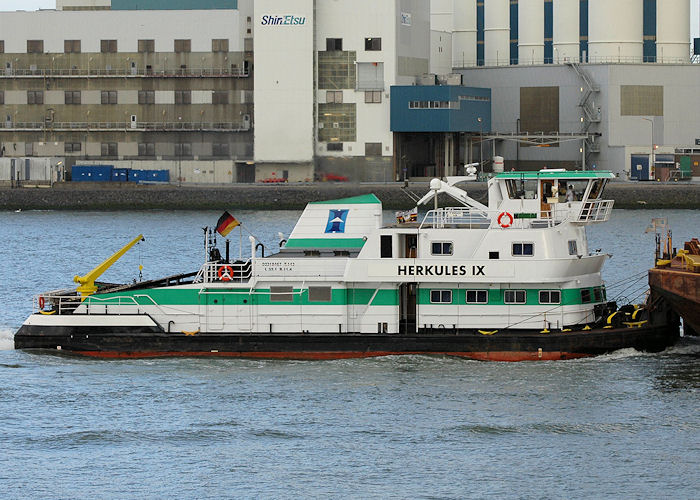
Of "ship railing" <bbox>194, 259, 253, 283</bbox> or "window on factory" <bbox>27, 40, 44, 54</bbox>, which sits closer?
"ship railing" <bbox>194, 259, 253, 283</bbox>

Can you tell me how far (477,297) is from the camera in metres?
35.9

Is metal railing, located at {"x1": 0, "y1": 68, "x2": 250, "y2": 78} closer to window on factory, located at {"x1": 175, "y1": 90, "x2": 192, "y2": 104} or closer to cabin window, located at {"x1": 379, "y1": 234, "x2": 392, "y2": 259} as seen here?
window on factory, located at {"x1": 175, "y1": 90, "x2": 192, "y2": 104}

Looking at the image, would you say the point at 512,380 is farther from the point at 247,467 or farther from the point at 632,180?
the point at 632,180

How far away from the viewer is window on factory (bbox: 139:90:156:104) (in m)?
108

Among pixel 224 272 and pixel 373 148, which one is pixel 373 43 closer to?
pixel 373 148

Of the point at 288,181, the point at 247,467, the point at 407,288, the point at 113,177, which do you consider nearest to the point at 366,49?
the point at 288,181

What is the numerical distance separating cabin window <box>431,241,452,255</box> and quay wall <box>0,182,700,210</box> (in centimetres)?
6073

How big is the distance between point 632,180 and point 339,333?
247 ft

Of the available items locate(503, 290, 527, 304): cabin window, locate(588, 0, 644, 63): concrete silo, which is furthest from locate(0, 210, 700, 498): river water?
locate(588, 0, 644, 63): concrete silo

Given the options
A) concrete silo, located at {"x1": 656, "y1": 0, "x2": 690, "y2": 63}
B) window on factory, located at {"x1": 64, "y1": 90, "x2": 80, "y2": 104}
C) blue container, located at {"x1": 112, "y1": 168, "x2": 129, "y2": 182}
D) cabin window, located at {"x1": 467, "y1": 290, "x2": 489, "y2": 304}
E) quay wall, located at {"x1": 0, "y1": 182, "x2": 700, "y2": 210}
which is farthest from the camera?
concrete silo, located at {"x1": 656, "y1": 0, "x2": 690, "y2": 63}

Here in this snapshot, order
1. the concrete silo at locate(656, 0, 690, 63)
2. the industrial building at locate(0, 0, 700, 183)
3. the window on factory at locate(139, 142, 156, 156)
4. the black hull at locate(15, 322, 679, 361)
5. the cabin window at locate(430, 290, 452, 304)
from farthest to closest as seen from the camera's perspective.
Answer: the concrete silo at locate(656, 0, 690, 63)
the window on factory at locate(139, 142, 156, 156)
the industrial building at locate(0, 0, 700, 183)
the cabin window at locate(430, 290, 452, 304)
the black hull at locate(15, 322, 679, 361)

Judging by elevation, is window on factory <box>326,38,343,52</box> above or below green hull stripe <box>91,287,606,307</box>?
above

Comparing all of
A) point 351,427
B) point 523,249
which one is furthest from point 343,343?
point 351,427

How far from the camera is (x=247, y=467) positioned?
92.5ft
